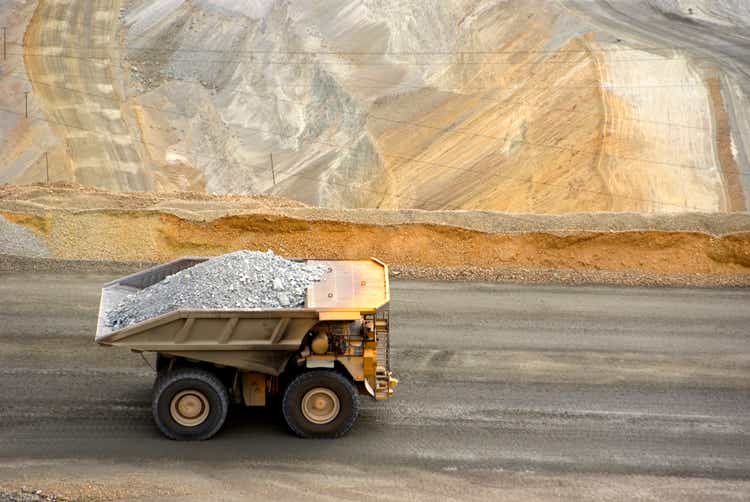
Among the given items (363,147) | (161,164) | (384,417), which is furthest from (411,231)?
(161,164)

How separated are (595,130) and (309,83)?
943 cm

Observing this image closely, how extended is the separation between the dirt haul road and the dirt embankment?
1.32m

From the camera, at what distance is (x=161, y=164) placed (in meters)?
27.5

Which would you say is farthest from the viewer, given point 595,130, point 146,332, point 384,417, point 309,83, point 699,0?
point 699,0

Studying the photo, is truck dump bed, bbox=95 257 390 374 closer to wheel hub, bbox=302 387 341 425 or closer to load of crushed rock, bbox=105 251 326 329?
load of crushed rock, bbox=105 251 326 329

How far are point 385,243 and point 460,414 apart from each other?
5580 mm

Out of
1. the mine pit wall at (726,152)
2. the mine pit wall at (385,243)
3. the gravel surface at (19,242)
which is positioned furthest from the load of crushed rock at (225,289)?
the mine pit wall at (726,152)

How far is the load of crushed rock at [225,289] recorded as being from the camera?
35.0 ft

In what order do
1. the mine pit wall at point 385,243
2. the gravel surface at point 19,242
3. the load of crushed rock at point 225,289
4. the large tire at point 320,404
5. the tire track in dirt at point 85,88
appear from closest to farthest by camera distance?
the load of crushed rock at point 225,289, the large tire at point 320,404, the gravel surface at point 19,242, the mine pit wall at point 385,243, the tire track in dirt at point 85,88

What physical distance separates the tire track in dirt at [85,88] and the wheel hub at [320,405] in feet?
53.9

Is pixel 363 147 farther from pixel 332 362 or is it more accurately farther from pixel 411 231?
pixel 332 362

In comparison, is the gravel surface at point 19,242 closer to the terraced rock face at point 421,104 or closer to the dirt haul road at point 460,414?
the dirt haul road at point 460,414

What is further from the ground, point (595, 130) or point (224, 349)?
point (595, 130)

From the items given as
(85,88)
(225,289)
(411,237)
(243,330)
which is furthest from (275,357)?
(85,88)
